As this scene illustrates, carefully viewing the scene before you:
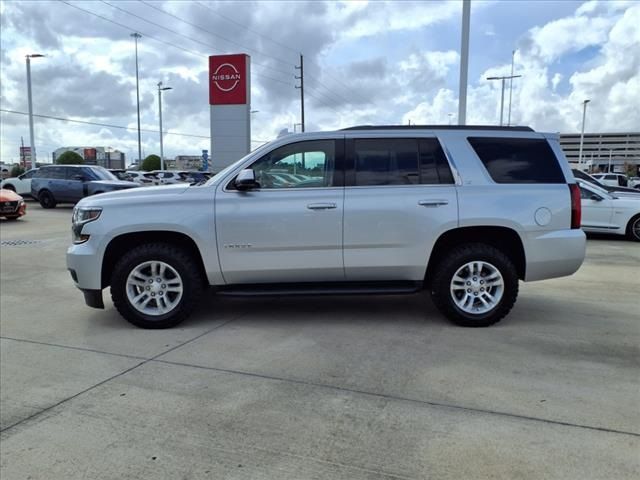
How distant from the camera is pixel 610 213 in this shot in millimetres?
12055

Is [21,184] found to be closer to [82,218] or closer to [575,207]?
[82,218]

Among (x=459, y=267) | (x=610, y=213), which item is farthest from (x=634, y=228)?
(x=459, y=267)

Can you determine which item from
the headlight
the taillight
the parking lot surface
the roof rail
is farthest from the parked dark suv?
the taillight

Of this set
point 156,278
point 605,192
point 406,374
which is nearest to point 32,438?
point 156,278

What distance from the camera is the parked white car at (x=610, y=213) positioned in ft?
39.2

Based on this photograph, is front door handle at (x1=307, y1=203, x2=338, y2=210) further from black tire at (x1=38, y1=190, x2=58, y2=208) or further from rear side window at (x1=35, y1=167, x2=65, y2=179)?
black tire at (x1=38, y1=190, x2=58, y2=208)

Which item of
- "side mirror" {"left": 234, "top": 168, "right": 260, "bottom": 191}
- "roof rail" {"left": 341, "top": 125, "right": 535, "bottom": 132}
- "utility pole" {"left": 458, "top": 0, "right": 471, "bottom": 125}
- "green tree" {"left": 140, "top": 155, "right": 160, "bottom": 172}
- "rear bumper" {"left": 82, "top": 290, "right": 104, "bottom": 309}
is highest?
"utility pole" {"left": 458, "top": 0, "right": 471, "bottom": 125}

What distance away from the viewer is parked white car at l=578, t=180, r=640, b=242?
12.0 meters

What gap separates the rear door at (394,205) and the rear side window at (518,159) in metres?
0.43

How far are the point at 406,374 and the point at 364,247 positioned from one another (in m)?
1.48

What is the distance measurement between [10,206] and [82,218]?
524 inches

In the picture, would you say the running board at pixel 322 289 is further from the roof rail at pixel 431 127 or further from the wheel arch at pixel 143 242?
the roof rail at pixel 431 127

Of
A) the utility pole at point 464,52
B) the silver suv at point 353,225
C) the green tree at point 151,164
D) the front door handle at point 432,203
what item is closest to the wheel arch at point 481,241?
the silver suv at point 353,225

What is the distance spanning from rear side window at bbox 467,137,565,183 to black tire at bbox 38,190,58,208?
19.2m
